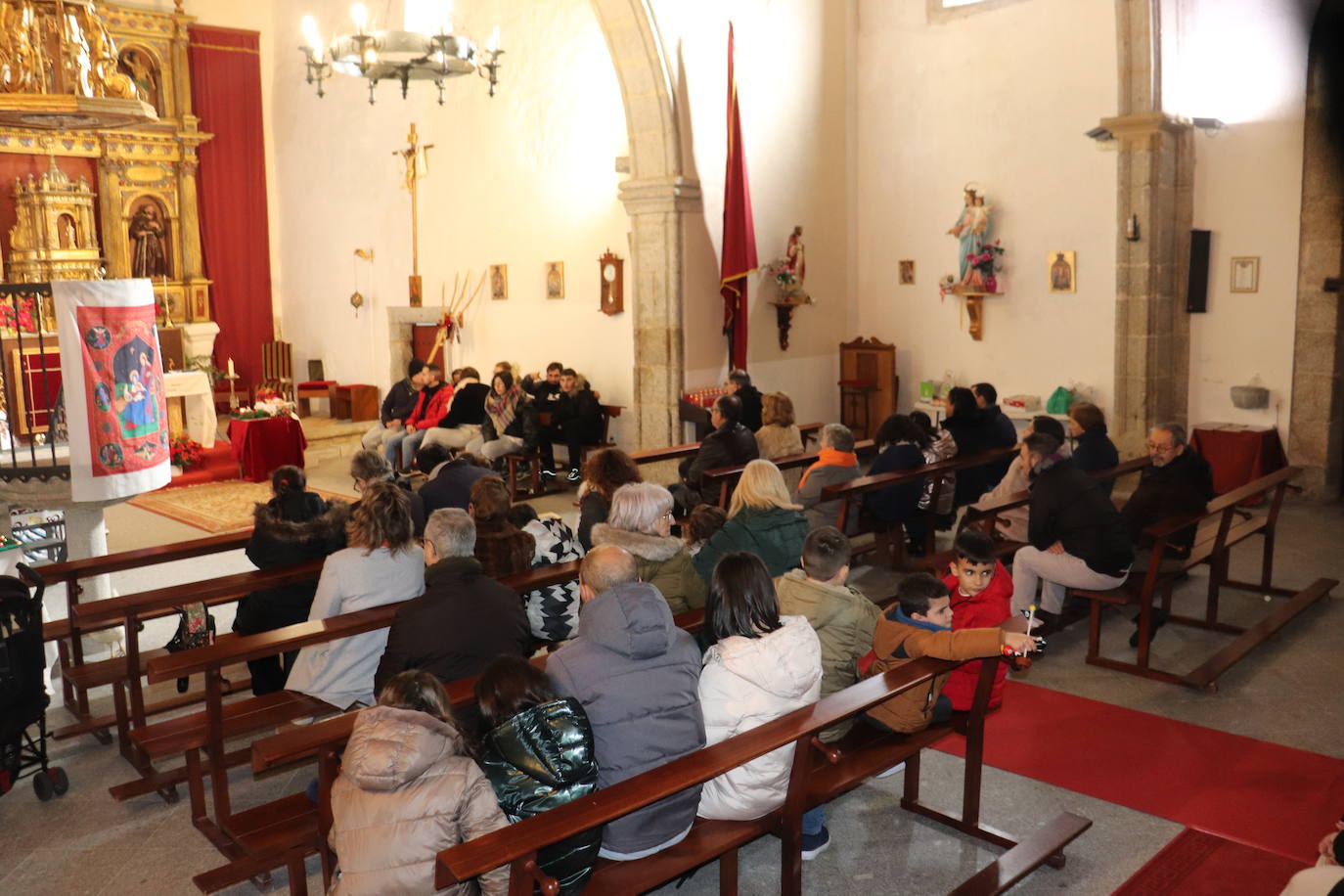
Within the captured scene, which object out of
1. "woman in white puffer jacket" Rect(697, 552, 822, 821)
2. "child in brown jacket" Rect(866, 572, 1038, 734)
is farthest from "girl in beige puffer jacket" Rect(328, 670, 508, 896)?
"child in brown jacket" Rect(866, 572, 1038, 734)

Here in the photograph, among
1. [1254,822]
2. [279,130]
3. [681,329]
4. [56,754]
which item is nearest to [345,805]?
[56,754]

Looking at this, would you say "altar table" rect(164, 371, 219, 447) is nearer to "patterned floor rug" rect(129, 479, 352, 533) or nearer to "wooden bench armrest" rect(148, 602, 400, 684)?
"patterned floor rug" rect(129, 479, 352, 533)

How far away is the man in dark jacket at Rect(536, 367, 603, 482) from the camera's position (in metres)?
10.0

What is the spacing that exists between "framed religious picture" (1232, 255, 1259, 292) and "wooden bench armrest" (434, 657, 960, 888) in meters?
6.83

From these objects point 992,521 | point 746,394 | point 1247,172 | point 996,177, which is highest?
point 996,177

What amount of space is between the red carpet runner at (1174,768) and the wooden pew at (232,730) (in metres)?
2.39

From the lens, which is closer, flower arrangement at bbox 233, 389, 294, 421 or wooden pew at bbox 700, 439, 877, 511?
wooden pew at bbox 700, 439, 877, 511

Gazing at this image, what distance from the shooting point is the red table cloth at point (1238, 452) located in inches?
337

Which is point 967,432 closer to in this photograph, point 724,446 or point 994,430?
point 994,430

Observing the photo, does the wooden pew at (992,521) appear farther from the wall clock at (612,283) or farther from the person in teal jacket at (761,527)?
the wall clock at (612,283)

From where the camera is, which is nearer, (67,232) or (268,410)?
(268,410)

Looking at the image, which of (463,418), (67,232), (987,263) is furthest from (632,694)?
(67,232)

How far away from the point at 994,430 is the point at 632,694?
507 centimetres

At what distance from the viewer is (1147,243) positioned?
8852mm
